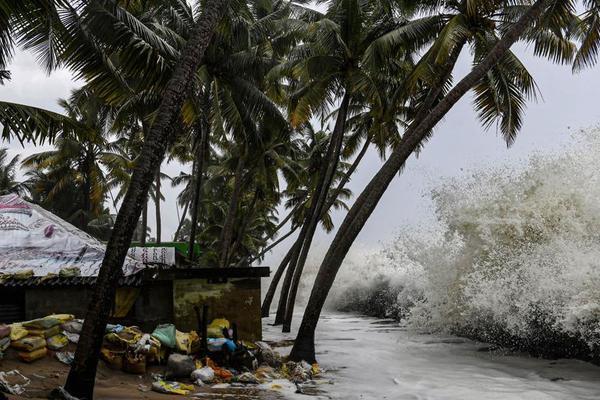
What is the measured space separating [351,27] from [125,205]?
10870 millimetres

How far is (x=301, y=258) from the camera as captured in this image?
64.7 ft

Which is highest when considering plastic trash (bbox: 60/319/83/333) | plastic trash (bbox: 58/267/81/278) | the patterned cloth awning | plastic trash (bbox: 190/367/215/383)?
the patterned cloth awning

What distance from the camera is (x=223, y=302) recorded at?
1162 centimetres

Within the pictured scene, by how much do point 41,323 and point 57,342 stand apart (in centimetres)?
38

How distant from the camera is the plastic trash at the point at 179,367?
8984mm

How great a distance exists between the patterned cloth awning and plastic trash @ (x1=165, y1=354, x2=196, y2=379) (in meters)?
3.29

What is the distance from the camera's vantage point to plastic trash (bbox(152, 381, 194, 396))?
8047 mm

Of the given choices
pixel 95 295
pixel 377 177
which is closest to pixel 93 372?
pixel 95 295

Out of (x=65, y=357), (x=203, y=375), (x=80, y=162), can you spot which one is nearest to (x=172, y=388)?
(x=203, y=375)

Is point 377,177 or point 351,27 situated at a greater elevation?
point 351,27

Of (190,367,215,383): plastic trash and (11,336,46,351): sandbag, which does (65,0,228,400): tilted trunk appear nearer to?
(11,336,46,351): sandbag

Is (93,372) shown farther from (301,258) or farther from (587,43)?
(301,258)

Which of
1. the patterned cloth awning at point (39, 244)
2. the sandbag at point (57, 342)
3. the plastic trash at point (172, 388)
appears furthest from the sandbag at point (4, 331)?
the patterned cloth awning at point (39, 244)

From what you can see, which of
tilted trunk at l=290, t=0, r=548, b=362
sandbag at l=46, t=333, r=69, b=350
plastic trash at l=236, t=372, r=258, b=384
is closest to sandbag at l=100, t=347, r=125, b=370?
sandbag at l=46, t=333, r=69, b=350
